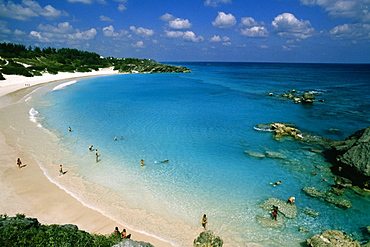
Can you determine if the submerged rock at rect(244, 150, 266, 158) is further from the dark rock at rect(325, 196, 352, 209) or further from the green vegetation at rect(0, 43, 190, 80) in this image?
the green vegetation at rect(0, 43, 190, 80)

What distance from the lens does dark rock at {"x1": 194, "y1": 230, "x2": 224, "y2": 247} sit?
12.4 m

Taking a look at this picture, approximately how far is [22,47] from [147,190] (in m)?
155

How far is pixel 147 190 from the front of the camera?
1827cm

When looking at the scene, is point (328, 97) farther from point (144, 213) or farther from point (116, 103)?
point (144, 213)

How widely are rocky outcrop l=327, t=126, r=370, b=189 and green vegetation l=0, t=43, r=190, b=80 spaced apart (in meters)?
90.0

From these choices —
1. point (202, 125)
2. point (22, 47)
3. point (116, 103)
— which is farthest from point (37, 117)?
point (22, 47)

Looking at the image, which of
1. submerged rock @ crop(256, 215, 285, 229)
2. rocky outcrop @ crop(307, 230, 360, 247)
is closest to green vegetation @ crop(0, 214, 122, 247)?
submerged rock @ crop(256, 215, 285, 229)

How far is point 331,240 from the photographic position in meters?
12.4

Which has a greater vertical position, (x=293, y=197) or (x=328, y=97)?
(x=328, y=97)

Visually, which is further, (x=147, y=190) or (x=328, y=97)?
(x=328, y=97)

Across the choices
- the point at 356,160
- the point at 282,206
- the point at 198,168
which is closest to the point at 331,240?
the point at 282,206

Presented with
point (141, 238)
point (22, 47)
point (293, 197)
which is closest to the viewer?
point (141, 238)

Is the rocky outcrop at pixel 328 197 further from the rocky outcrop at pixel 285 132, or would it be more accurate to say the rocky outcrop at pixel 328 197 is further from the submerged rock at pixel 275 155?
the rocky outcrop at pixel 285 132

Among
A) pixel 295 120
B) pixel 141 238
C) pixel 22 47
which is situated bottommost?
pixel 141 238
